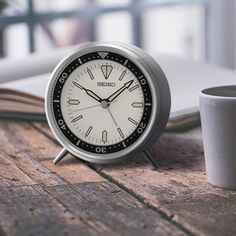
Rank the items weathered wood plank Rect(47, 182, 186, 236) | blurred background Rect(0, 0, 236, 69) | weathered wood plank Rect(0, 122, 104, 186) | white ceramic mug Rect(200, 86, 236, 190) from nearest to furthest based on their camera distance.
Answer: weathered wood plank Rect(47, 182, 186, 236) → white ceramic mug Rect(200, 86, 236, 190) → weathered wood plank Rect(0, 122, 104, 186) → blurred background Rect(0, 0, 236, 69)

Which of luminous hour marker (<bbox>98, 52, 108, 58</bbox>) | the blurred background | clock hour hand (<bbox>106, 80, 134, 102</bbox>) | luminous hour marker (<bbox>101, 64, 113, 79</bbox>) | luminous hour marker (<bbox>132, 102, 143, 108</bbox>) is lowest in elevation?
the blurred background

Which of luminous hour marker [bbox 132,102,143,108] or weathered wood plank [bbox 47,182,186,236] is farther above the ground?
luminous hour marker [bbox 132,102,143,108]

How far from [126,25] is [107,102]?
5.88ft

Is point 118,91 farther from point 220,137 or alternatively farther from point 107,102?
point 220,137

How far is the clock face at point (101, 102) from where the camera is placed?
1034mm

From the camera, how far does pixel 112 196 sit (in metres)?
0.90

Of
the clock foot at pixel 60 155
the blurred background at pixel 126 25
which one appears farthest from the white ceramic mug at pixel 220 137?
the blurred background at pixel 126 25

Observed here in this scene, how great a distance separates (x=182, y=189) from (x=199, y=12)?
2044mm

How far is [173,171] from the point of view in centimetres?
102

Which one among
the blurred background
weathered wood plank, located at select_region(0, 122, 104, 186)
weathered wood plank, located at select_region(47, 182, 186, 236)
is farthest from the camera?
the blurred background

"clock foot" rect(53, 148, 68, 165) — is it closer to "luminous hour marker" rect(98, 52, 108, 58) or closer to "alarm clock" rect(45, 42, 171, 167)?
"alarm clock" rect(45, 42, 171, 167)

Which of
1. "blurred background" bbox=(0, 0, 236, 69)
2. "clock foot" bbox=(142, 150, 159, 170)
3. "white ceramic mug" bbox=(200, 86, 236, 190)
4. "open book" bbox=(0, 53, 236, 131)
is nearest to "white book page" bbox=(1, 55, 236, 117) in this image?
"open book" bbox=(0, 53, 236, 131)

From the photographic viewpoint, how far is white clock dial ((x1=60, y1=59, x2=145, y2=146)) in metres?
1.04

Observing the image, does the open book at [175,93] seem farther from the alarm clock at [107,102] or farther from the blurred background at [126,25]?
the blurred background at [126,25]
